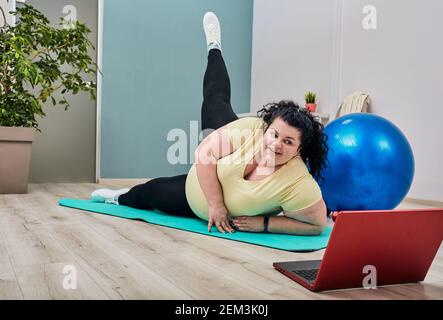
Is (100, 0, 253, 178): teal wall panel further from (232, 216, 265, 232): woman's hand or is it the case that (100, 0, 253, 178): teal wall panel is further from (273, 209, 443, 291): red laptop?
(273, 209, 443, 291): red laptop

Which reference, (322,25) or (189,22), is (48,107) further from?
(322,25)

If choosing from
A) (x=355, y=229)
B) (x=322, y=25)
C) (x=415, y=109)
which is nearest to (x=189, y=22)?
(x=322, y=25)

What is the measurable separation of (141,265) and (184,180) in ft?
2.76

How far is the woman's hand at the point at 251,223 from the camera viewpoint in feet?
5.50

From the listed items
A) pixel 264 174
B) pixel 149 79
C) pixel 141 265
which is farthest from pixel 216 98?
pixel 149 79

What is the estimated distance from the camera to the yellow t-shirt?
156cm

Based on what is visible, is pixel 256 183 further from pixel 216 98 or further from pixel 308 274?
pixel 216 98

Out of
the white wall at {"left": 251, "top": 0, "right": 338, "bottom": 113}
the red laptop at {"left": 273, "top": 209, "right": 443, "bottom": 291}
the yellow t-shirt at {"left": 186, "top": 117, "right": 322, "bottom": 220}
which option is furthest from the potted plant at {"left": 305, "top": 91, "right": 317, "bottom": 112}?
the red laptop at {"left": 273, "top": 209, "right": 443, "bottom": 291}

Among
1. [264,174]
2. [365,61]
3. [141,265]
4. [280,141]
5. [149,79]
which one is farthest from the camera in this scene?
[149,79]

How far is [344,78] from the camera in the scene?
11.6 ft

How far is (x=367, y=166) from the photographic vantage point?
1.78m

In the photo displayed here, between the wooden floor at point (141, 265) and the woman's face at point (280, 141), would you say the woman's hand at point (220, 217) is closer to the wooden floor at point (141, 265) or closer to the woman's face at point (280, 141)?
the wooden floor at point (141, 265)

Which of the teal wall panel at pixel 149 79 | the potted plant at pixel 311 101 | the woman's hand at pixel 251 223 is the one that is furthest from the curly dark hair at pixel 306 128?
the teal wall panel at pixel 149 79

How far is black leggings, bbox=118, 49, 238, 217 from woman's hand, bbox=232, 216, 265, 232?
36cm
